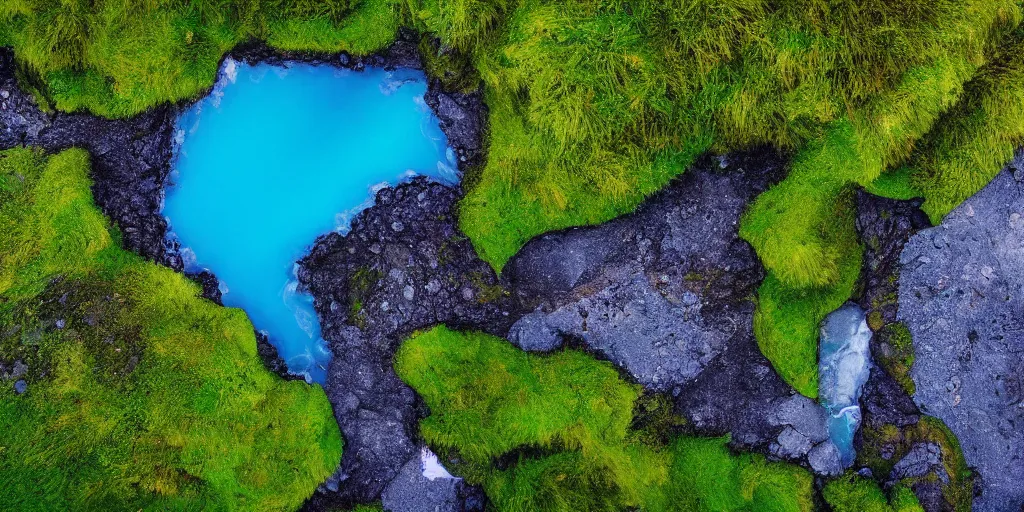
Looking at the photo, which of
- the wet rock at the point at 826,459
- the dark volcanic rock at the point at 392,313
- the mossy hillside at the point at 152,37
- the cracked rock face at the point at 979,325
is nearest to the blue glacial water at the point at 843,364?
the wet rock at the point at 826,459

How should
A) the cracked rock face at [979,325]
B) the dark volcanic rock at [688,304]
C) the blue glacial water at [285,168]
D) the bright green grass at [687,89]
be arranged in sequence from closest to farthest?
1. the bright green grass at [687,89]
2. the cracked rock face at [979,325]
3. the dark volcanic rock at [688,304]
4. the blue glacial water at [285,168]

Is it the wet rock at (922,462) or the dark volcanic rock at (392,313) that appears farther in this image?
the dark volcanic rock at (392,313)

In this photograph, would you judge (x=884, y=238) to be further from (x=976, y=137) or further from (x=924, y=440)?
Result: (x=924, y=440)

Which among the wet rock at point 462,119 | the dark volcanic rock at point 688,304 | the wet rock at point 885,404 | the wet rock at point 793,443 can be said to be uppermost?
the wet rock at point 462,119

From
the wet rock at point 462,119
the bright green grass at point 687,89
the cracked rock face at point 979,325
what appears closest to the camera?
the bright green grass at point 687,89

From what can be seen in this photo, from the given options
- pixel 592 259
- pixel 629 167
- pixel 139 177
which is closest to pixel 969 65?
pixel 629 167

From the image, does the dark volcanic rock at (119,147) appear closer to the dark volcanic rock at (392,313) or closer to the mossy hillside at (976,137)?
the dark volcanic rock at (392,313)

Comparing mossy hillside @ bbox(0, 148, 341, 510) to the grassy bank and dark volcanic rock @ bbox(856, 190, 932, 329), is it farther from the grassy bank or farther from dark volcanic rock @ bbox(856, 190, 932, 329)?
dark volcanic rock @ bbox(856, 190, 932, 329)
